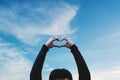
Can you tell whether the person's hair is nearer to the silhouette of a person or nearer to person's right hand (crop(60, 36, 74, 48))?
the silhouette of a person

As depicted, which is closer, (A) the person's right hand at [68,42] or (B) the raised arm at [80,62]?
(B) the raised arm at [80,62]

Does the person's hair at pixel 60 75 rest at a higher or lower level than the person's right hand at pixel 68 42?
lower

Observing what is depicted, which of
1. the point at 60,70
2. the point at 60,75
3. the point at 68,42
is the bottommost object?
the point at 60,75

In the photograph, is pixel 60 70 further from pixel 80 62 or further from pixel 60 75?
pixel 80 62

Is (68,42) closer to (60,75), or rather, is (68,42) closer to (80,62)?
(80,62)

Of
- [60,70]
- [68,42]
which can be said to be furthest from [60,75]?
[68,42]

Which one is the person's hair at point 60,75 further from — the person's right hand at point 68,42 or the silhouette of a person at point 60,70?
the person's right hand at point 68,42

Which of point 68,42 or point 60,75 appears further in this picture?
point 68,42

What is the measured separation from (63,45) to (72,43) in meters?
0.28

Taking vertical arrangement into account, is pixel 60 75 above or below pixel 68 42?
below

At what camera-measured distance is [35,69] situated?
2.56 meters

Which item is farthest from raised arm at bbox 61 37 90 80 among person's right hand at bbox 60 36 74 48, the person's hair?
the person's hair

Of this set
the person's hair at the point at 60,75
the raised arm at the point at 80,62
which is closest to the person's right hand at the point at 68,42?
the raised arm at the point at 80,62

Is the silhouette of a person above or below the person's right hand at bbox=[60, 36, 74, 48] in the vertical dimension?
below
